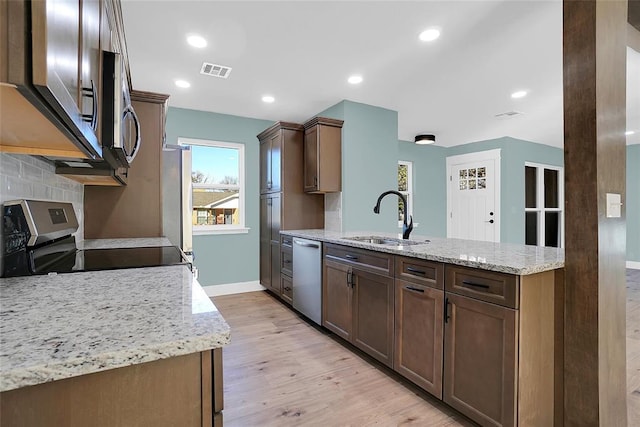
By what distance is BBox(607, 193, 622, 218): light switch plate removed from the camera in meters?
1.54

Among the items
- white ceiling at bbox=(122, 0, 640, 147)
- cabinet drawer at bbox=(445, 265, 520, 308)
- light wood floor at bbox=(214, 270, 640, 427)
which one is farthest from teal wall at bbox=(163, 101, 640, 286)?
cabinet drawer at bbox=(445, 265, 520, 308)

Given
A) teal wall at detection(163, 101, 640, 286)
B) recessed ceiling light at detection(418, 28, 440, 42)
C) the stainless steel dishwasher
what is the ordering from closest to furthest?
recessed ceiling light at detection(418, 28, 440, 42)
the stainless steel dishwasher
teal wall at detection(163, 101, 640, 286)

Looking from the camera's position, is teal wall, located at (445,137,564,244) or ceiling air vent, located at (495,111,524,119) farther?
teal wall, located at (445,137,564,244)

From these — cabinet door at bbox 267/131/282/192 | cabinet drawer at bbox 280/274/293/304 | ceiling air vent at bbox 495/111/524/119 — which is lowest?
cabinet drawer at bbox 280/274/293/304

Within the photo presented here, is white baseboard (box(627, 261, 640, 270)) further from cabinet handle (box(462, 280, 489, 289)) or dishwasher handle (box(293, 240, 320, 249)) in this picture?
cabinet handle (box(462, 280, 489, 289))

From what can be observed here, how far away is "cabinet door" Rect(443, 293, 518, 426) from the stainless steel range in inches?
57.0

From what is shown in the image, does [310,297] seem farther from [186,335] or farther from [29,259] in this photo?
[186,335]

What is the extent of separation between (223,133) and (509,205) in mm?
5003

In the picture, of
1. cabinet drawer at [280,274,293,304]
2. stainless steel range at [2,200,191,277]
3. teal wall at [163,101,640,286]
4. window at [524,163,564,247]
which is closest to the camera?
stainless steel range at [2,200,191,277]

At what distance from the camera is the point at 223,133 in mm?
4512

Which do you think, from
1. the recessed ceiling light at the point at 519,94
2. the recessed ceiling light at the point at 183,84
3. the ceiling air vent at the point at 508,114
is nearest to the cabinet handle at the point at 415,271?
the recessed ceiling light at the point at 183,84

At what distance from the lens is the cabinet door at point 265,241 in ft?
14.3

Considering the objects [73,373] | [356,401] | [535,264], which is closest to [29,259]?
[73,373]

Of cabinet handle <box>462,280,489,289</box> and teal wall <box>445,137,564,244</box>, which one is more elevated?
teal wall <box>445,137,564,244</box>
